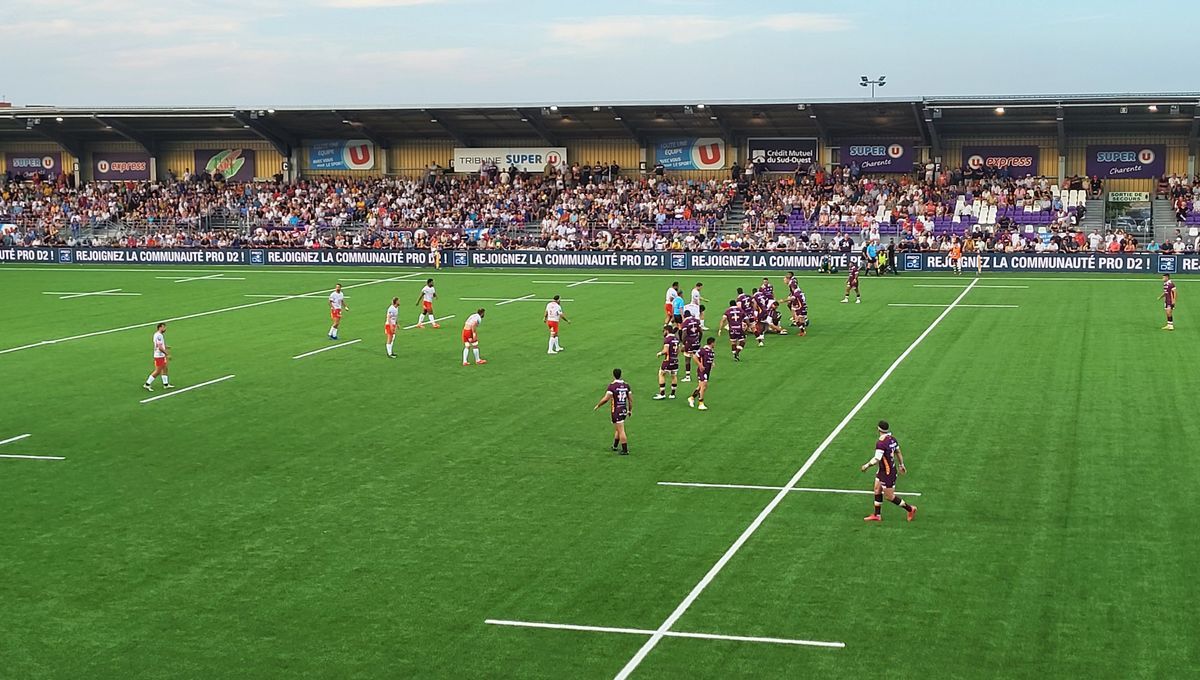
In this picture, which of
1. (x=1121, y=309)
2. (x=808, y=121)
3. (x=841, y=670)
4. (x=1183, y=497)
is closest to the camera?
(x=841, y=670)

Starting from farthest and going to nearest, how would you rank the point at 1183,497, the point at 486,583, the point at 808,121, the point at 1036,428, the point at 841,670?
the point at 808,121
the point at 1036,428
the point at 1183,497
the point at 486,583
the point at 841,670

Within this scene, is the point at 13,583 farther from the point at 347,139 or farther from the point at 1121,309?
the point at 347,139

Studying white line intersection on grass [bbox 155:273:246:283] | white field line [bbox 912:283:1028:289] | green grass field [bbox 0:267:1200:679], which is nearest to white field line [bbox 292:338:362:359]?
green grass field [bbox 0:267:1200:679]

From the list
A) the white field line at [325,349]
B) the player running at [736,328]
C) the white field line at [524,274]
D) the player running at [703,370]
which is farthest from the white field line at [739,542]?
the white field line at [524,274]

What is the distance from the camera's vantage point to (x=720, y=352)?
36.4 m

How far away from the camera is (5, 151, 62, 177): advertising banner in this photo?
94.4m

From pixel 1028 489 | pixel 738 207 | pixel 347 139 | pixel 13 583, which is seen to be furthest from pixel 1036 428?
pixel 347 139

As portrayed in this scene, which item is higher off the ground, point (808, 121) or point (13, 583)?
point (808, 121)

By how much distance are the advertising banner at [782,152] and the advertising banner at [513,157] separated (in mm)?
12834

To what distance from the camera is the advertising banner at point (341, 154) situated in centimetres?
8950

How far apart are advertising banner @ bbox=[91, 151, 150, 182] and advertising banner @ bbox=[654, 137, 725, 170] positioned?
121ft

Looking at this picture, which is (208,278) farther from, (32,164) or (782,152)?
(32,164)

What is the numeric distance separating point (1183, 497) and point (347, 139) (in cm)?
7612

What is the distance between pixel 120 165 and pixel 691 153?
Answer: 41.3m
